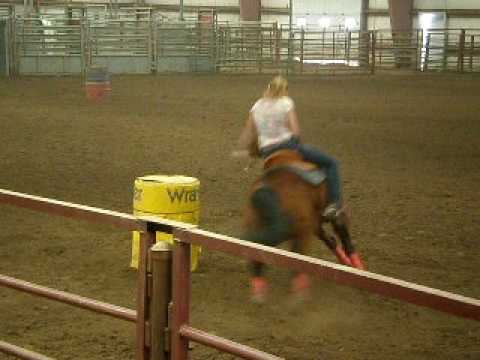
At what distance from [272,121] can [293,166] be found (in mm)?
712

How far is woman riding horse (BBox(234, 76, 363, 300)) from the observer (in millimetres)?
5258

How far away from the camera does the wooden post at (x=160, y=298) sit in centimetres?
297

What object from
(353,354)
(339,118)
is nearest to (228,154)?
(339,118)

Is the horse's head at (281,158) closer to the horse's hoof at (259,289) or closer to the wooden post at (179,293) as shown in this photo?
the horse's hoof at (259,289)

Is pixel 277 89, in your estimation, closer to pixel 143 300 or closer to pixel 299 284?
pixel 299 284

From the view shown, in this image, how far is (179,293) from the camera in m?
2.93

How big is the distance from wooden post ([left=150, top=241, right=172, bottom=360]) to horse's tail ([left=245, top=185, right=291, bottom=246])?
89.4 inches

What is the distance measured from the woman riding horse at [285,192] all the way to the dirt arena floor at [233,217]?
1.35ft

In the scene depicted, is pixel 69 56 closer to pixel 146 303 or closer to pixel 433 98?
pixel 433 98

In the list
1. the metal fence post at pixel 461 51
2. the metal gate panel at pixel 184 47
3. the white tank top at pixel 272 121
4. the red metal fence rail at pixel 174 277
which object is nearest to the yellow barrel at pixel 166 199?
the white tank top at pixel 272 121

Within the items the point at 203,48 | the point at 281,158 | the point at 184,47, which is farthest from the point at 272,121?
the point at 203,48

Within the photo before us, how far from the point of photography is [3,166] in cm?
1086

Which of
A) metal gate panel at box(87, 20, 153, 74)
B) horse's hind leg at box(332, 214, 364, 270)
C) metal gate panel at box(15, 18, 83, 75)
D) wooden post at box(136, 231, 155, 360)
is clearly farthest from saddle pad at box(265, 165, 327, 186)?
metal gate panel at box(87, 20, 153, 74)

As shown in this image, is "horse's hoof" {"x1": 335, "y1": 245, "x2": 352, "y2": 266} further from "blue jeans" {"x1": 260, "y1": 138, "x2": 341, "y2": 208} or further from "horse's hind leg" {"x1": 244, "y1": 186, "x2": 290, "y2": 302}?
"horse's hind leg" {"x1": 244, "y1": 186, "x2": 290, "y2": 302}
